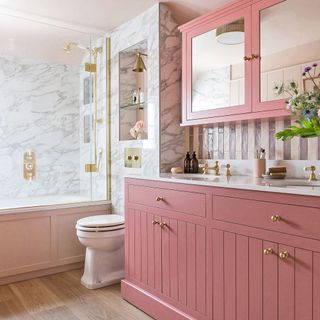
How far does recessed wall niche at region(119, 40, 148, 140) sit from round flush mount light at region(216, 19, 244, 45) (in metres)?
1.00

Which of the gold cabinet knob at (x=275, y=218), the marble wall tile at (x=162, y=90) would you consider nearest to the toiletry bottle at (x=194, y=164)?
the marble wall tile at (x=162, y=90)

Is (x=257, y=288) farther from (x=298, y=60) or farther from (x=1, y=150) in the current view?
(x=1, y=150)

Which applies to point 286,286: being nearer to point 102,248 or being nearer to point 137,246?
point 137,246

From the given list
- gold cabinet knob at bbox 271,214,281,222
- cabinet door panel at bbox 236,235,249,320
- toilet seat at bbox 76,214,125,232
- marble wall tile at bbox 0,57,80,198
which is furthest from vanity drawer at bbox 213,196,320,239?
marble wall tile at bbox 0,57,80,198

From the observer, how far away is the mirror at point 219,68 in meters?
2.11

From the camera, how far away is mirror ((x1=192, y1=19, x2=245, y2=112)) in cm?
211

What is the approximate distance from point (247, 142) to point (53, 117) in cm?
220

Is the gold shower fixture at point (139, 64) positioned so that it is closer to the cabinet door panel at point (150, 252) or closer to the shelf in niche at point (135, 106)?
the shelf in niche at point (135, 106)

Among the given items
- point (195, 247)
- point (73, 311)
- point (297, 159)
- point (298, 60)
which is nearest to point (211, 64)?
point (298, 60)

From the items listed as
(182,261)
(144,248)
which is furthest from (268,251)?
(144,248)

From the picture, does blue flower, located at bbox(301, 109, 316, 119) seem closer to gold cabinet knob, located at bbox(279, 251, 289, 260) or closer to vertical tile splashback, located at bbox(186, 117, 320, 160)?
vertical tile splashback, located at bbox(186, 117, 320, 160)

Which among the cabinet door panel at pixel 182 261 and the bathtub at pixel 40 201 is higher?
the bathtub at pixel 40 201

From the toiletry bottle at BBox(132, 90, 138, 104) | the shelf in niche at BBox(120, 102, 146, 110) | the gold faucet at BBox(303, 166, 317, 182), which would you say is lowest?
the gold faucet at BBox(303, 166, 317, 182)

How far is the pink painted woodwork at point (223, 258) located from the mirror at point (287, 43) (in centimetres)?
73
